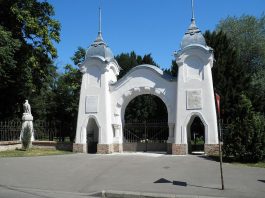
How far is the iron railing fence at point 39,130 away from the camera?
24328 millimetres

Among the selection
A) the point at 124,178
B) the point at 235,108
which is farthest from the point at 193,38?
the point at 124,178

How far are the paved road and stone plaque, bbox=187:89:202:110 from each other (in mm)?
3924

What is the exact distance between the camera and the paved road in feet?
32.9

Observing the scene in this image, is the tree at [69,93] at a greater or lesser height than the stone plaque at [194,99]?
greater

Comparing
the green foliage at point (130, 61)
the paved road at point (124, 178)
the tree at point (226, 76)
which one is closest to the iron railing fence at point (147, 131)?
the tree at point (226, 76)

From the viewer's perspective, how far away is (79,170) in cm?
1435

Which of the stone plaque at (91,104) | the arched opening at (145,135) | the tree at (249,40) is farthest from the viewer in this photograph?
A: the tree at (249,40)

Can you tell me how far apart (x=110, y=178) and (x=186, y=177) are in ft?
8.71

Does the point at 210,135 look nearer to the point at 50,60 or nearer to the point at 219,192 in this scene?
the point at 219,192

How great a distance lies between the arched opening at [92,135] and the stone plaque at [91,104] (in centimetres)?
74

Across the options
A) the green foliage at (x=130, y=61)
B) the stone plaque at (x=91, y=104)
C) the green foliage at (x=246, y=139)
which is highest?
the green foliage at (x=130, y=61)

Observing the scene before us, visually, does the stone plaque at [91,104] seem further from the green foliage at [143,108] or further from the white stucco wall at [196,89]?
the green foliage at [143,108]

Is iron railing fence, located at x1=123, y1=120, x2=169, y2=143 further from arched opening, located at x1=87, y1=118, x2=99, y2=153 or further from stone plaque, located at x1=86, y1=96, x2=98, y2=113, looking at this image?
stone plaque, located at x1=86, y1=96, x2=98, y2=113

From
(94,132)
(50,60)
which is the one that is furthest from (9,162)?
(50,60)
